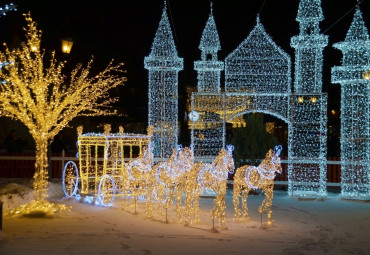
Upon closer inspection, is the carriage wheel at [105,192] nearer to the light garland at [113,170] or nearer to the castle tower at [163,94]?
the light garland at [113,170]

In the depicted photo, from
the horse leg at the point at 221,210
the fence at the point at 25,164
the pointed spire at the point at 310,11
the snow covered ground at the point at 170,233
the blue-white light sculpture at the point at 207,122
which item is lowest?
the snow covered ground at the point at 170,233

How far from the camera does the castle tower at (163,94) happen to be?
14.4m

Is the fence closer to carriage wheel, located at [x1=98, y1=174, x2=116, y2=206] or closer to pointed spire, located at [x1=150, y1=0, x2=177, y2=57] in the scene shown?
carriage wheel, located at [x1=98, y1=174, x2=116, y2=206]

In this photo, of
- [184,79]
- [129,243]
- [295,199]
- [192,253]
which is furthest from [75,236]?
[184,79]

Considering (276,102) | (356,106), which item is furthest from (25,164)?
(356,106)

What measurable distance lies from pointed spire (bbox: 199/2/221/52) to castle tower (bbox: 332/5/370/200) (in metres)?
3.76

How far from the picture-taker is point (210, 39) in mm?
→ 14742

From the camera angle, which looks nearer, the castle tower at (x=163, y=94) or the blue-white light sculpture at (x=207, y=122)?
the blue-white light sculpture at (x=207, y=122)

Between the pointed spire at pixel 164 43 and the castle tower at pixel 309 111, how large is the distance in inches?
154

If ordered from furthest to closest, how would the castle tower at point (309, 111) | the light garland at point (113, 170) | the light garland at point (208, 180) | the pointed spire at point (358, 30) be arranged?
the castle tower at point (309, 111) < the pointed spire at point (358, 30) < the light garland at point (113, 170) < the light garland at point (208, 180)

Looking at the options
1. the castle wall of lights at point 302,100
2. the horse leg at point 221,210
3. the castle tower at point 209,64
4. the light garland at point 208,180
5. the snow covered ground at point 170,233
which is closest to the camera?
the snow covered ground at point 170,233

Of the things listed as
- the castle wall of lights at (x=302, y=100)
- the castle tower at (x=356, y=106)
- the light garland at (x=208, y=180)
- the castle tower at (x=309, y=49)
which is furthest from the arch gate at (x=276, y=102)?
the light garland at (x=208, y=180)

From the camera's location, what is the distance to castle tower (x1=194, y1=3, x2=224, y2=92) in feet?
47.2

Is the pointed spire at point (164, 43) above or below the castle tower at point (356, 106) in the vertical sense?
above
